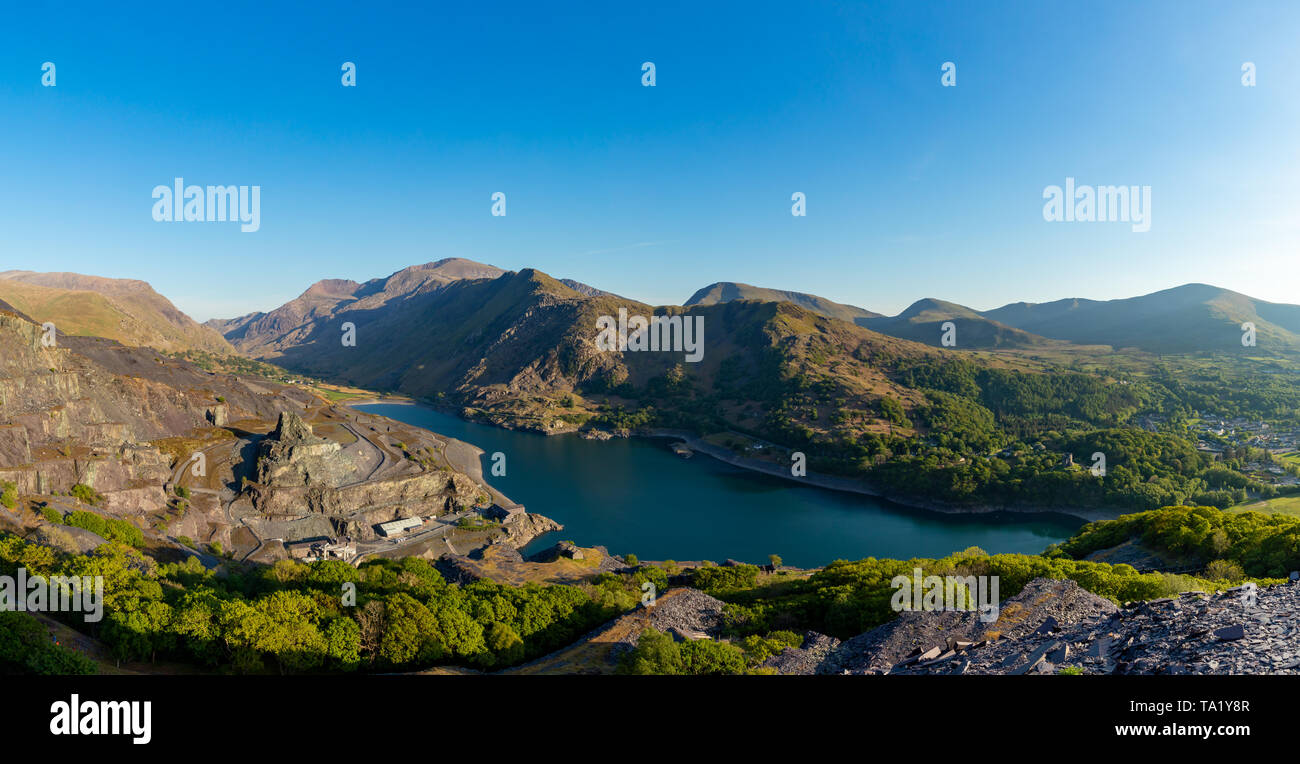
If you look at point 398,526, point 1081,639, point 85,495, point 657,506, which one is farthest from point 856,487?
point 85,495

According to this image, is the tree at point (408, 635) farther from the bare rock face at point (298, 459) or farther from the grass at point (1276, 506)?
the grass at point (1276, 506)

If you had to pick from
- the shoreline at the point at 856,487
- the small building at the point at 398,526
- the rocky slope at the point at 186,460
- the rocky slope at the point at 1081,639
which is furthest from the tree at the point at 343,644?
the shoreline at the point at 856,487

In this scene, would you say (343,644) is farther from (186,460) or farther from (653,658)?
(186,460)

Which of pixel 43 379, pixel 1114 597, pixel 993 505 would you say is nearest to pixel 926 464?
pixel 993 505

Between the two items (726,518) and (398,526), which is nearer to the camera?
(398,526)

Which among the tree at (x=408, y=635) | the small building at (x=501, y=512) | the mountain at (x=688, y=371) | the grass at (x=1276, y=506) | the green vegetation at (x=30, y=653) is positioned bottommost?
the small building at (x=501, y=512)

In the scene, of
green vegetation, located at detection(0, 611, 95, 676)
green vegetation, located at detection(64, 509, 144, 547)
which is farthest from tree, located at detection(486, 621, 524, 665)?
green vegetation, located at detection(64, 509, 144, 547)

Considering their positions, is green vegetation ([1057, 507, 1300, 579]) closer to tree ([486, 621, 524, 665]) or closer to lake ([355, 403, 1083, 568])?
lake ([355, 403, 1083, 568])
